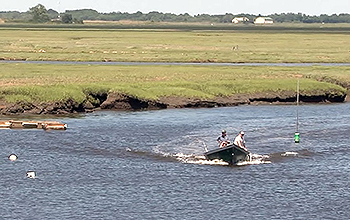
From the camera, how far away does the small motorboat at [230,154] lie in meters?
50.2

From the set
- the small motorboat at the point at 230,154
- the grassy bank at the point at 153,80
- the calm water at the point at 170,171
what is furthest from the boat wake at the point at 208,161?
the grassy bank at the point at 153,80

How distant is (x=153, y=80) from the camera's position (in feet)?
279

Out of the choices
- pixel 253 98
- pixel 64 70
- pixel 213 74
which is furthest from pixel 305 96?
pixel 64 70

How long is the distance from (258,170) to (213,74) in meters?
44.0

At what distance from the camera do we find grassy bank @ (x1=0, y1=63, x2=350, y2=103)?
238ft

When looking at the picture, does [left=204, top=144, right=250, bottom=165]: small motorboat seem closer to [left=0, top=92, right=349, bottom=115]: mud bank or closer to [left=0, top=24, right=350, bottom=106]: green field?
[left=0, top=92, right=349, bottom=115]: mud bank

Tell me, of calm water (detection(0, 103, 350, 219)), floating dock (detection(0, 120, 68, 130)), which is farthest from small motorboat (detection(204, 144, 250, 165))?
floating dock (detection(0, 120, 68, 130))

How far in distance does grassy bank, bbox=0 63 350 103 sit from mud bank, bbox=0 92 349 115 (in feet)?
1.70

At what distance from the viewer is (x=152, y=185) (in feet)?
148

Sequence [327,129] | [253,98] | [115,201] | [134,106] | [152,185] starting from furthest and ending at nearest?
[253,98] → [134,106] → [327,129] → [152,185] → [115,201]

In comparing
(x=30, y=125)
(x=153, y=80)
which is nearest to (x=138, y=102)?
(x=153, y=80)

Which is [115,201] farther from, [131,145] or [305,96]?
[305,96]

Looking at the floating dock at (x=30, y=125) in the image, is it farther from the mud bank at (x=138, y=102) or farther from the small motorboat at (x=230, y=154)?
the small motorboat at (x=230, y=154)

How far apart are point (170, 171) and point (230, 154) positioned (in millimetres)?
3975
